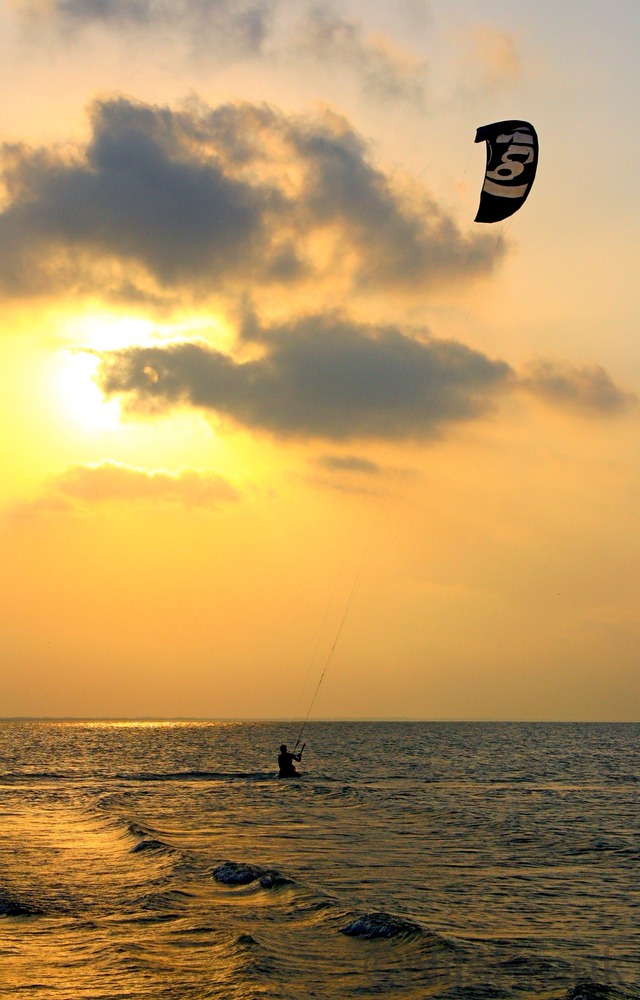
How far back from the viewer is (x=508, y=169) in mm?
25328

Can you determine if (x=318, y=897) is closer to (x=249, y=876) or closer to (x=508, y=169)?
(x=249, y=876)

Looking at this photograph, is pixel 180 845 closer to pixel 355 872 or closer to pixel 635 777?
pixel 355 872

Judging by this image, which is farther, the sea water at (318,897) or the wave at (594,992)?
the sea water at (318,897)

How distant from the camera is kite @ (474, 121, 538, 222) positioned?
25266 mm

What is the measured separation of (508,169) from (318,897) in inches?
739

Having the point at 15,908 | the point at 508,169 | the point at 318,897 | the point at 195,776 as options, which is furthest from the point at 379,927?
the point at 195,776

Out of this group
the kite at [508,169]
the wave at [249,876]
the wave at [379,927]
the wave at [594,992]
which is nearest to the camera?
the wave at [594,992]

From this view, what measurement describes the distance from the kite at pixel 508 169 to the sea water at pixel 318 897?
673 inches

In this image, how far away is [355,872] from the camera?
2341 centimetres

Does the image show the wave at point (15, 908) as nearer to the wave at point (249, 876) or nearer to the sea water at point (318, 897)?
the sea water at point (318, 897)

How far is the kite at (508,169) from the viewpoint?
82.9ft

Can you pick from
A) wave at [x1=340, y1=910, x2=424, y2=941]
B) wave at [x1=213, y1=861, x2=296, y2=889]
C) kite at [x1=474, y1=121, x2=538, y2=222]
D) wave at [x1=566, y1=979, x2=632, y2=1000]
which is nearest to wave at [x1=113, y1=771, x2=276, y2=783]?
wave at [x1=213, y1=861, x2=296, y2=889]

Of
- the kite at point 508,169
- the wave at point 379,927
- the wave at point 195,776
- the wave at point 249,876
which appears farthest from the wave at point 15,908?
the wave at point 195,776

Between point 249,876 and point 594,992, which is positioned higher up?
point 249,876
